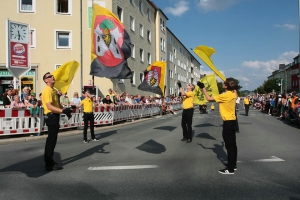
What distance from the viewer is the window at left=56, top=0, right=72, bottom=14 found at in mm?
24641

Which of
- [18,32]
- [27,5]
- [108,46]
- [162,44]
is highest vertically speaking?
[162,44]

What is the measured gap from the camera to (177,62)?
59438 millimetres

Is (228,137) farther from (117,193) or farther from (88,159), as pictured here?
(88,159)

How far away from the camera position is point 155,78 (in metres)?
18.1

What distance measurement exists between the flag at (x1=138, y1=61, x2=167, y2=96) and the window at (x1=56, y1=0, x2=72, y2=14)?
1115 cm

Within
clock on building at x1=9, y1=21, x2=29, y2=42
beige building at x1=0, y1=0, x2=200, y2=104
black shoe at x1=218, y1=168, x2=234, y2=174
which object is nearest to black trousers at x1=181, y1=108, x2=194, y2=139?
black shoe at x1=218, y1=168, x2=234, y2=174

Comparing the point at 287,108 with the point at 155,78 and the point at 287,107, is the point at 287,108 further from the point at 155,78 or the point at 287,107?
the point at 155,78

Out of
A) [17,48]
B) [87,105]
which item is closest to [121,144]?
[87,105]

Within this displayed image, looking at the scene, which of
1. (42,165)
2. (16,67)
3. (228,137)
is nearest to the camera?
(228,137)

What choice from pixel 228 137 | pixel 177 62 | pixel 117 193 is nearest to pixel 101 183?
pixel 117 193

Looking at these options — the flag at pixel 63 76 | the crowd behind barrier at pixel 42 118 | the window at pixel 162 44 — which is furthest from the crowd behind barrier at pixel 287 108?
the window at pixel 162 44

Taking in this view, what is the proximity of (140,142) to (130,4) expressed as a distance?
24.4 m

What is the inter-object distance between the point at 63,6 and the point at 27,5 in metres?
2.95

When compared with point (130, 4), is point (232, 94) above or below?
below
